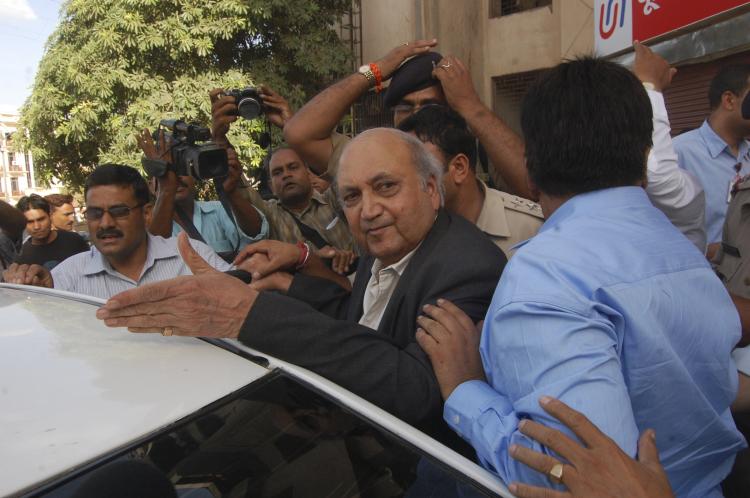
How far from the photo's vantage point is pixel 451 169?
225 centimetres

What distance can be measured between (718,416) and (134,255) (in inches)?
94.5

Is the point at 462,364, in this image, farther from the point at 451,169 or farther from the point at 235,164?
the point at 235,164

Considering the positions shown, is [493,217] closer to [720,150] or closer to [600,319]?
[600,319]

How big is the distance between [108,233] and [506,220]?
173cm

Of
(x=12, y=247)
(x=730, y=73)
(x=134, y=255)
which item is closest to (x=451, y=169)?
(x=134, y=255)

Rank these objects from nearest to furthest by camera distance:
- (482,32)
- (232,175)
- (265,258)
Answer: (265,258) < (232,175) < (482,32)

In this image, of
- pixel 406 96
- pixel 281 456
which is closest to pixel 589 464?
pixel 281 456

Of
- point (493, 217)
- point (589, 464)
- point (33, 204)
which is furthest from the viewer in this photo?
point (33, 204)

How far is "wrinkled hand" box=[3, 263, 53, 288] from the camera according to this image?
2.48 meters

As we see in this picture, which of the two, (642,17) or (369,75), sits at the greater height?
(642,17)

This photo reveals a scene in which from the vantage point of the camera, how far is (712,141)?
3033mm

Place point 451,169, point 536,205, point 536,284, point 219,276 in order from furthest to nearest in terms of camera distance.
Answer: point 536,205 < point 451,169 < point 219,276 < point 536,284

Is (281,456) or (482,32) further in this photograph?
(482,32)

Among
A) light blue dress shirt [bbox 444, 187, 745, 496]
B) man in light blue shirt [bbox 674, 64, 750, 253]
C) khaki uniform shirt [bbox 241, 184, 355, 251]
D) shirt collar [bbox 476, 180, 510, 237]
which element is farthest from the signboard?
light blue dress shirt [bbox 444, 187, 745, 496]
